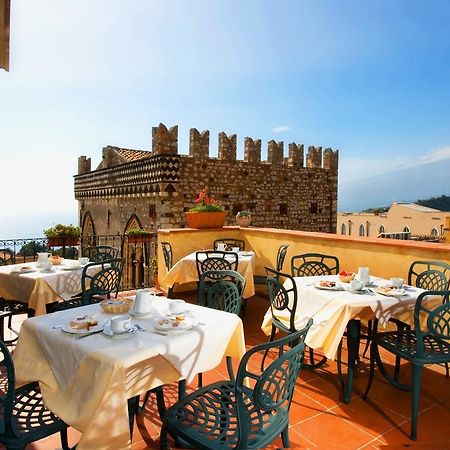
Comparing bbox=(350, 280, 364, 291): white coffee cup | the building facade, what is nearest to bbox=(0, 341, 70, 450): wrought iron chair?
bbox=(350, 280, 364, 291): white coffee cup

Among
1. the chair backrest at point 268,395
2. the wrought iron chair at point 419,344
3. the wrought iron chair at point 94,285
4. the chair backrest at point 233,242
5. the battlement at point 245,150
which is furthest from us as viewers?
the battlement at point 245,150

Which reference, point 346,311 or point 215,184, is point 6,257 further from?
point 215,184

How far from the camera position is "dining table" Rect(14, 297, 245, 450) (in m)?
1.63

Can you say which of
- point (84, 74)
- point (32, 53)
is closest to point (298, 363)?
point (32, 53)

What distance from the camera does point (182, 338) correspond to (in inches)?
76.6

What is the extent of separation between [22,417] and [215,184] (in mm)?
10269

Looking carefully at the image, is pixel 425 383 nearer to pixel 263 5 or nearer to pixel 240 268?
pixel 240 268

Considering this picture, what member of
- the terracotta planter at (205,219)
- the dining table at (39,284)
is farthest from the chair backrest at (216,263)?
the dining table at (39,284)

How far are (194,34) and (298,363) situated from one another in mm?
5910

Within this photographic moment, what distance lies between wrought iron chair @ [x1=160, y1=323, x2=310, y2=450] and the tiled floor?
20.2 inches

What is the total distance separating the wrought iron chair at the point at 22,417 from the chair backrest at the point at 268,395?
0.90m

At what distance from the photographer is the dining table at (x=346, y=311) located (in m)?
2.77

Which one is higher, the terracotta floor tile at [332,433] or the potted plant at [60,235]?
the potted plant at [60,235]

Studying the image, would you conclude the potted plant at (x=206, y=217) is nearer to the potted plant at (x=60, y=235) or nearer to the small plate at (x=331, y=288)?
the potted plant at (x=60, y=235)
